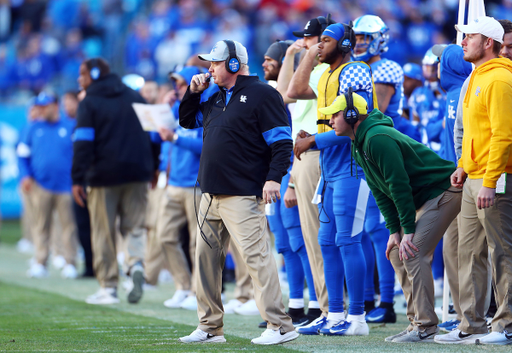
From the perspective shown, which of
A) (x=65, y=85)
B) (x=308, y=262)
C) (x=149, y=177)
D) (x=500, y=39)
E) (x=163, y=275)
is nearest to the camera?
(x=500, y=39)

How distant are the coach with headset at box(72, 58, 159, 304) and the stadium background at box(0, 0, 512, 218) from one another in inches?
376

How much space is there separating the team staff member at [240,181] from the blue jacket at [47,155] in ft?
23.3

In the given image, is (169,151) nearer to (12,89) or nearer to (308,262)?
(308,262)

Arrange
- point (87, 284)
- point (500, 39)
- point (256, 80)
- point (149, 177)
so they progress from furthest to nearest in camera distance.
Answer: point (87, 284), point (149, 177), point (256, 80), point (500, 39)

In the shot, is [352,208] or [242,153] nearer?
[242,153]

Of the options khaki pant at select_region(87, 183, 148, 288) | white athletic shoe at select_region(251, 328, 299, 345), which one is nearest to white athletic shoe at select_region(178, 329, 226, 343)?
white athletic shoe at select_region(251, 328, 299, 345)

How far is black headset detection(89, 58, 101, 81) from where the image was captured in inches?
337

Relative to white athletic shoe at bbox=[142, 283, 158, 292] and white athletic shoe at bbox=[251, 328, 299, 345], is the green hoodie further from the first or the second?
white athletic shoe at bbox=[142, 283, 158, 292]

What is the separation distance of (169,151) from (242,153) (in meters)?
3.56

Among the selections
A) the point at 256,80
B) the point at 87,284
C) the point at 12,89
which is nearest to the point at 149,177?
the point at 87,284

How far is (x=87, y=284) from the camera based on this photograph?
10305mm

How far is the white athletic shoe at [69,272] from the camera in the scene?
11180mm

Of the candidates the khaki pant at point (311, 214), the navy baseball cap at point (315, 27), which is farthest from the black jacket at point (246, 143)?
the navy baseball cap at point (315, 27)

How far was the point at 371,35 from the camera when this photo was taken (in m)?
6.79
